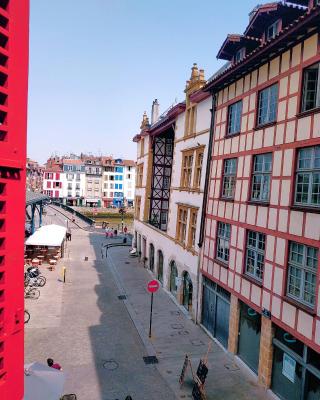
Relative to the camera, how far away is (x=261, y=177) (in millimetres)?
13797

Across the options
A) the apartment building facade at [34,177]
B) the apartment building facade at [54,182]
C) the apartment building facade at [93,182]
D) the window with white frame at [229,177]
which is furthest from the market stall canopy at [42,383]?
the apartment building facade at [34,177]

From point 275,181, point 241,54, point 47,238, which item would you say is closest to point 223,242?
point 275,181

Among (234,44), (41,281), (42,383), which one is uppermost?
(234,44)

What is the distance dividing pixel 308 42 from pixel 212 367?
1229 centimetres

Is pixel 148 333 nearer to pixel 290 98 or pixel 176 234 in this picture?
pixel 176 234

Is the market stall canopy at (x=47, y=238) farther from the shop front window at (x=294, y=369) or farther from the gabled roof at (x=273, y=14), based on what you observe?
the gabled roof at (x=273, y=14)

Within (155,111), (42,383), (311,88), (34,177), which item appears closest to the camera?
(42,383)

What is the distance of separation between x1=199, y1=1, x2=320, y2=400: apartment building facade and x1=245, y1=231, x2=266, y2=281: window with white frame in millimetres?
38

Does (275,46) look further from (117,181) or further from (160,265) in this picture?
(117,181)

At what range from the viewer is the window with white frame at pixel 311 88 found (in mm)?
10997

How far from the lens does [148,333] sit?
1773 centimetres

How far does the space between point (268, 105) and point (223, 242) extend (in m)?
6.39

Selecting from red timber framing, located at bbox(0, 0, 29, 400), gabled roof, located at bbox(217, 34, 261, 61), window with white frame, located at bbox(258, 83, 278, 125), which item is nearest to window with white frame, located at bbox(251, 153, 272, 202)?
window with white frame, located at bbox(258, 83, 278, 125)

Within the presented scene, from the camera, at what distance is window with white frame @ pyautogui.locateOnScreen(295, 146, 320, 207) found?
425 inches
